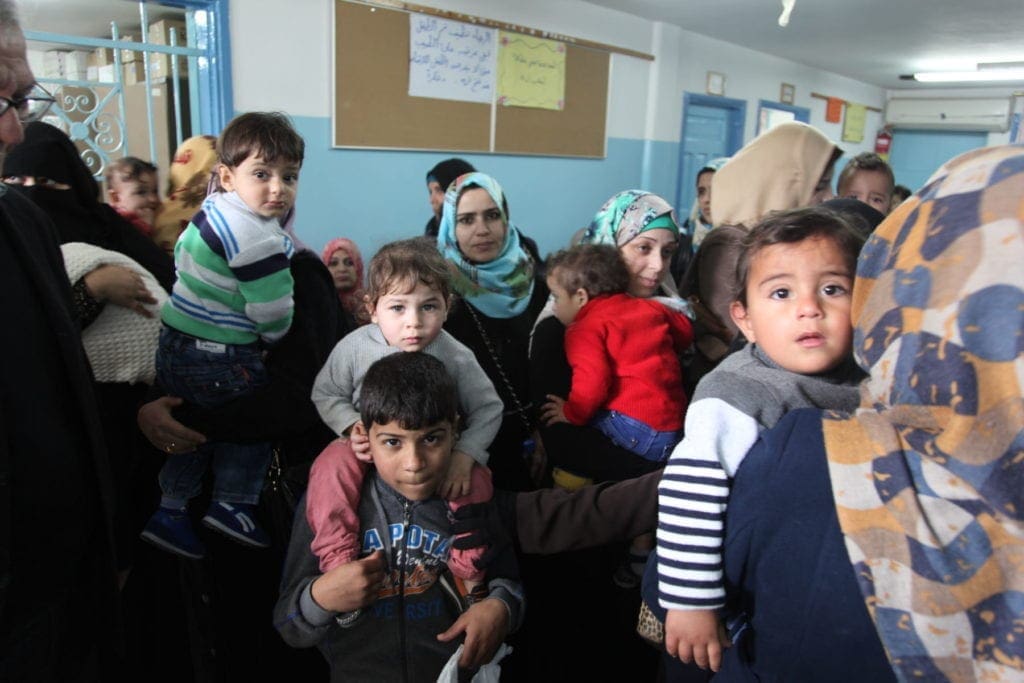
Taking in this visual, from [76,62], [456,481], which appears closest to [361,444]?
[456,481]

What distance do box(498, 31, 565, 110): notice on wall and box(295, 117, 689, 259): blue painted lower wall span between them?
0.50 metres

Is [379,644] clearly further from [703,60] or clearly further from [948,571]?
[703,60]

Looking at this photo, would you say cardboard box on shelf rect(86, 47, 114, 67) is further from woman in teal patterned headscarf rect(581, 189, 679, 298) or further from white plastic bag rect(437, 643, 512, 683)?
white plastic bag rect(437, 643, 512, 683)

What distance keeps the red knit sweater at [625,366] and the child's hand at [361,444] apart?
27.6 inches

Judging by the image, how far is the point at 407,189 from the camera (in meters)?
4.91

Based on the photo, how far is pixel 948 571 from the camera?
68 cm

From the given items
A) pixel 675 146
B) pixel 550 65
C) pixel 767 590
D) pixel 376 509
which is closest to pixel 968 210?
pixel 767 590

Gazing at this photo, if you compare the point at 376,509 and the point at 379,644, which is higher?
the point at 376,509

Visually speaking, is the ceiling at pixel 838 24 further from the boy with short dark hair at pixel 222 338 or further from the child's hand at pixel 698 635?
the child's hand at pixel 698 635

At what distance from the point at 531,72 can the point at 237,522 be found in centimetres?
493

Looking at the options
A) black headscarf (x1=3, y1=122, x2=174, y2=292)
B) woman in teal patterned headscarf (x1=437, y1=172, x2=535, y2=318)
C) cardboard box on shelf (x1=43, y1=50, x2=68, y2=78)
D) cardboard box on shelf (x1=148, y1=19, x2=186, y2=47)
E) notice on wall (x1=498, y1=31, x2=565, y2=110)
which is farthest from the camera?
notice on wall (x1=498, y1=31, x2=565, y2=110)

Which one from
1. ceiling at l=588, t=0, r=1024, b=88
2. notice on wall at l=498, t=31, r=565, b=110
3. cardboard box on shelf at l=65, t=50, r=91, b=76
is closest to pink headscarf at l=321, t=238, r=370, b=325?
cardboard box on shelf at l=65, t=50, r=91, b=76

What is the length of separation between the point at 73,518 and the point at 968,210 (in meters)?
1.45

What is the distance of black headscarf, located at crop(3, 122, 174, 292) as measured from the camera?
1.81m
